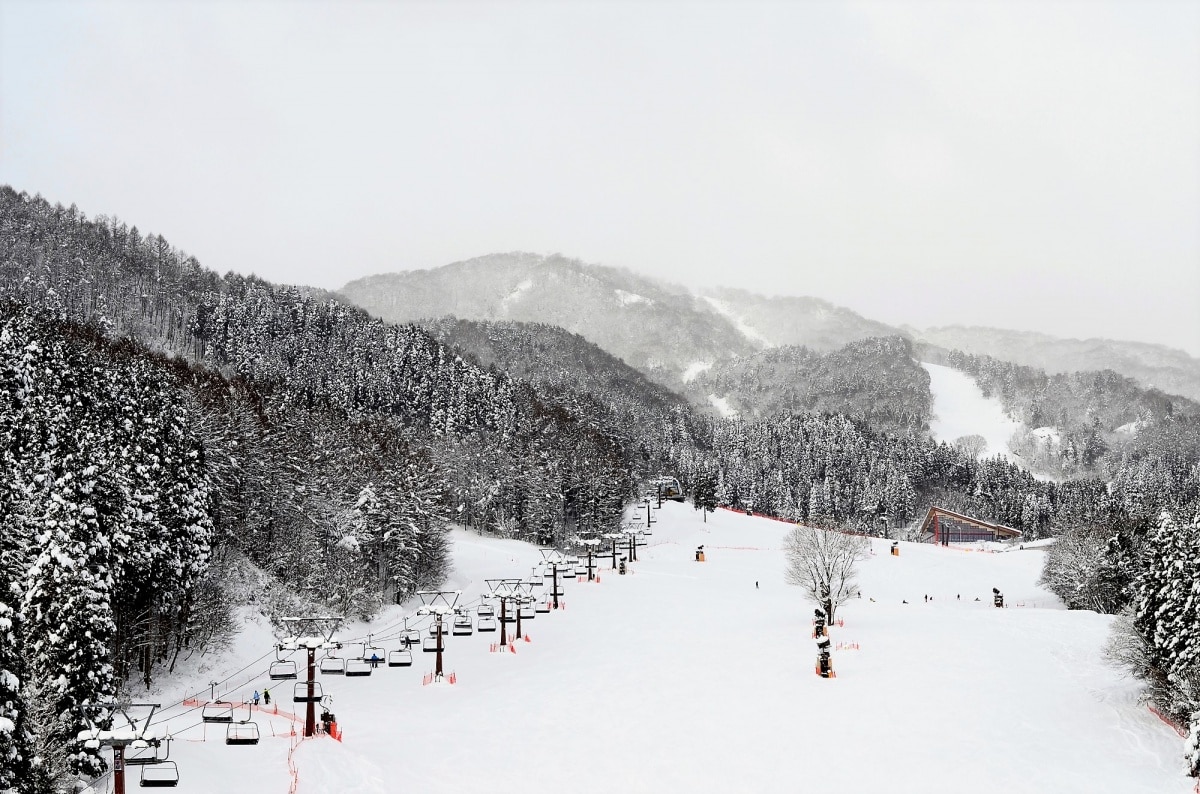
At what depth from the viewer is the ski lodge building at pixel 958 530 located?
146375mm

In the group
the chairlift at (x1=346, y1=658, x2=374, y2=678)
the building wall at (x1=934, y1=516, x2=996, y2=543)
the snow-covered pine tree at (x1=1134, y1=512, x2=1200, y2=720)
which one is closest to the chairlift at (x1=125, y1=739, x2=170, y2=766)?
the chairlift at (x1=346, y1=658, x2=374, y2=678)

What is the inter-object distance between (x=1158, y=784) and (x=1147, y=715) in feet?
27.8

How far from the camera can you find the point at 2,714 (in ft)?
74.8

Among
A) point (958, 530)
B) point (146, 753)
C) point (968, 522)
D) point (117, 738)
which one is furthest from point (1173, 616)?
point (958, 530)

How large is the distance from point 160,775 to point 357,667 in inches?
990

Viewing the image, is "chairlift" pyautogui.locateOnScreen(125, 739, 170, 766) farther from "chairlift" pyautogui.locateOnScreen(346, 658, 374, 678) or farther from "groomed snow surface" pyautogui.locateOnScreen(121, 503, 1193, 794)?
"chairlift" pyautogui.locateOnScreen(346, 658, 374, 678)

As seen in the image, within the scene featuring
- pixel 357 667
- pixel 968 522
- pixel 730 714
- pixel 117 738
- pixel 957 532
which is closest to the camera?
pixel 117 738

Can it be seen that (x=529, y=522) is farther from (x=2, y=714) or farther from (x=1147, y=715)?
(x=2, y=714)

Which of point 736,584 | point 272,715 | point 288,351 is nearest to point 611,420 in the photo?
point 288,351

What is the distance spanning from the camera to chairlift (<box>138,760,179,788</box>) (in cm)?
2446

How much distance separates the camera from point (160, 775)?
25781 mm

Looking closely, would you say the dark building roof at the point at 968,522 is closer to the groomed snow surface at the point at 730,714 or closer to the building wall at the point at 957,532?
the building wall at the point at 957,532

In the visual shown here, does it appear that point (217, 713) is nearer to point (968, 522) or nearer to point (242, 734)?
point (242, 734)

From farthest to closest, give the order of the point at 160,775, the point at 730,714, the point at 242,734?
1. the point at 730,714
2. the point at 242,734
3. the point at 160,775
